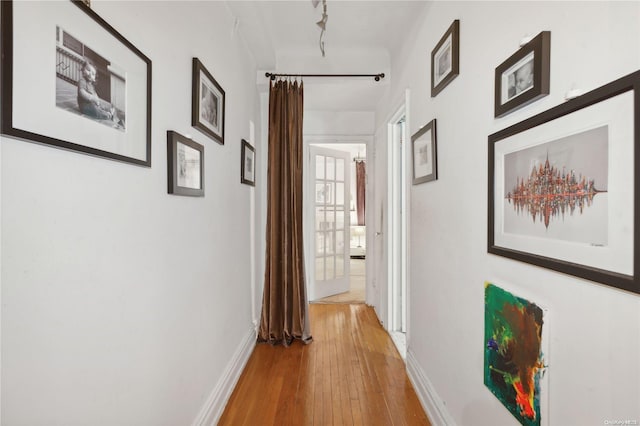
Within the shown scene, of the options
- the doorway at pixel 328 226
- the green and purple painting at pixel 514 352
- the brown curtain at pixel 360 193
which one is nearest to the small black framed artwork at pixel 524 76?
the green and purple painting at pixel 514 352

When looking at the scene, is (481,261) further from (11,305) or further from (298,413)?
(11,305)

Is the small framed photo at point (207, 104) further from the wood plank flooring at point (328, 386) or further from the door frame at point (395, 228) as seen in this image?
the door frame at point (395, 228)

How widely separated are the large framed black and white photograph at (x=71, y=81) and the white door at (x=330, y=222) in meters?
2.99

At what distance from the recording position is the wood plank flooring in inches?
74.9

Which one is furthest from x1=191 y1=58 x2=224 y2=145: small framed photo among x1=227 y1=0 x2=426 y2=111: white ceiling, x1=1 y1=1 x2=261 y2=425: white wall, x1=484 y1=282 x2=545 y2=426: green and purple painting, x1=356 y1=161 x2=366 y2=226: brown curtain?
x1=356 y1=161 x2=366 y2=226: brown curtain

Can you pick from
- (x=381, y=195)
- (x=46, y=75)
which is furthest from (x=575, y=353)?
(x=381, y=195)

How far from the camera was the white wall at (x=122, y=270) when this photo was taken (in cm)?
73

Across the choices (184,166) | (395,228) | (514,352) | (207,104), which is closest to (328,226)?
(395,228)

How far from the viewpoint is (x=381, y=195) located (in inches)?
136

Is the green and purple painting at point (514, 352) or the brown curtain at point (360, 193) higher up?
the brown curtain at point (360, 193)

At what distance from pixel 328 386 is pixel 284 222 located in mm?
1283

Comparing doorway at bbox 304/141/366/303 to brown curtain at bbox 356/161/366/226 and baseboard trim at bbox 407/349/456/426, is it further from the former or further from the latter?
brown curtain at bbox 356/161/366/226

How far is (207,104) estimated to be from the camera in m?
1.77

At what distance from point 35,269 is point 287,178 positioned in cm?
214
